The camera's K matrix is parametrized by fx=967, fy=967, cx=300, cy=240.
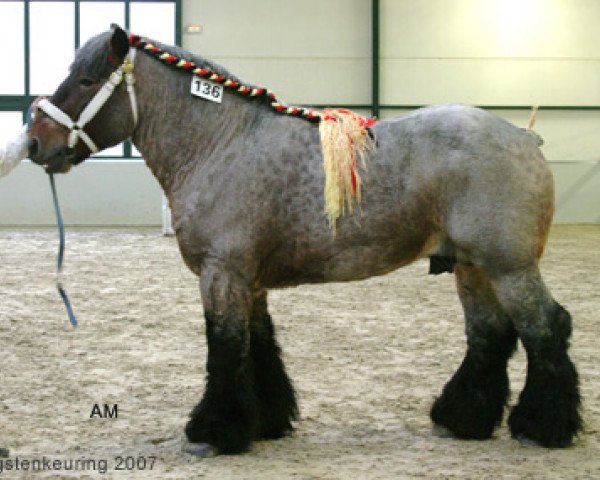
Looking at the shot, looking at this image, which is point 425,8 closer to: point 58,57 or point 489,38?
point 489,38

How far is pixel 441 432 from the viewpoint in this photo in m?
4.27

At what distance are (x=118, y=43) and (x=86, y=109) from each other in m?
0.30

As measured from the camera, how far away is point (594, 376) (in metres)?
5.48

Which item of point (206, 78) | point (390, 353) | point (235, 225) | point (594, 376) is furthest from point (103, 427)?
point (594, 376)

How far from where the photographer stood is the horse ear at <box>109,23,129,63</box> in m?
3.89

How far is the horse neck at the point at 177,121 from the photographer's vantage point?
4.04m

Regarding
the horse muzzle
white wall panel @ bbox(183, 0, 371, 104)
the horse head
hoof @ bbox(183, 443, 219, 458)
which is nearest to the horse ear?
the horse head

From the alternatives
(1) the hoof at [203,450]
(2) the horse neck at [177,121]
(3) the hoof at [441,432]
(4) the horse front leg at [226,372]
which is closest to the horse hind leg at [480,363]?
(3) the hoof at [441,432]

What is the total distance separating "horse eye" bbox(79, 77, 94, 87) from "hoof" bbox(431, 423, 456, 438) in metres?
2.10

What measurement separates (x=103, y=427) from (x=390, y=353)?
89.6 inches

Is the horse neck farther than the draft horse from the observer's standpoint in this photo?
Yes

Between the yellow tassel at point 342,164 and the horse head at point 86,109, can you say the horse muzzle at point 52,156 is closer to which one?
the horse head at point 86,109

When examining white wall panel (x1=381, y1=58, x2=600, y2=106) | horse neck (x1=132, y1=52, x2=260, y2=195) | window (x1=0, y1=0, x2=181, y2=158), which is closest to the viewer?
horse neck (x1=132, y1=52, x2=260, y2=195)

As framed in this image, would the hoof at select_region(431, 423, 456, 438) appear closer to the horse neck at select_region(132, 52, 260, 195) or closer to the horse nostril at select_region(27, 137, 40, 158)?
the horse neck at select_region(132, 52, 260, 195)
